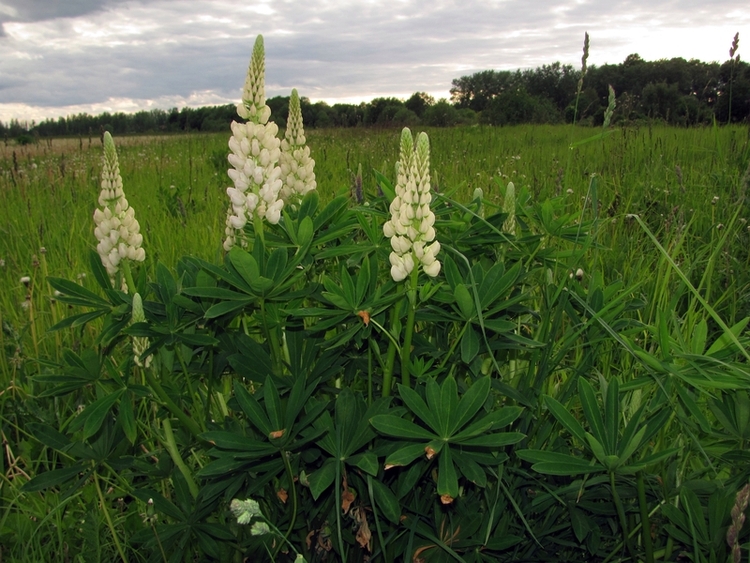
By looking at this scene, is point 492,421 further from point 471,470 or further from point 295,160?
point 295,160

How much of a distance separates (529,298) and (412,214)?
56cm

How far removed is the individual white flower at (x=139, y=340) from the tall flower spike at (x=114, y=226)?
6.2 inches

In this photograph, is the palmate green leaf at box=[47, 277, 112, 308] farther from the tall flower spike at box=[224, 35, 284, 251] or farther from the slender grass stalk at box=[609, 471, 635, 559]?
the slender grass stalk at box=[609, 471, 635, 559]

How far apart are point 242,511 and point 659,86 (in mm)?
13535

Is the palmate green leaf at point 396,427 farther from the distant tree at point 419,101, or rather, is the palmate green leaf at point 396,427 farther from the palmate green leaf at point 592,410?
the distant tree at point 419,101

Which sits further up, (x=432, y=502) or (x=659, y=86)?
(x=659, y=86)

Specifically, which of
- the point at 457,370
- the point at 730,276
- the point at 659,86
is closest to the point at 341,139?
the point at 659,86

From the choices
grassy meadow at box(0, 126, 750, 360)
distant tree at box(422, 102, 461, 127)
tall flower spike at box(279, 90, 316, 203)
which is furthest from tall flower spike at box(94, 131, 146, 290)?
distant tree at box(422, 102, 461, 127)

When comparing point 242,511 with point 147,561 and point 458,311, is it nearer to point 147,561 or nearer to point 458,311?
point 458,311

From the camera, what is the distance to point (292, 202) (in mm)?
1872

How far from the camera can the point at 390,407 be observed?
150 centimetres

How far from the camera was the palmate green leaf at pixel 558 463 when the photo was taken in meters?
1.25

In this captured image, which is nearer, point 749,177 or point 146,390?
point 146,390

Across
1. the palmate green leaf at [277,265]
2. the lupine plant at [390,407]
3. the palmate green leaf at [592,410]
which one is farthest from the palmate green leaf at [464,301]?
the palmate green leaf at [277,265]
